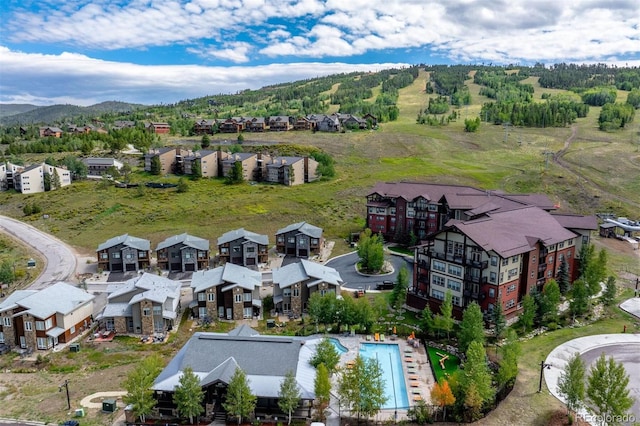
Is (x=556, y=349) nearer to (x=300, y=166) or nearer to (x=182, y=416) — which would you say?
(x=182, y=416)

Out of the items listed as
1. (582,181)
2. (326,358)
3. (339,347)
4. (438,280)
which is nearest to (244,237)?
(339,347)

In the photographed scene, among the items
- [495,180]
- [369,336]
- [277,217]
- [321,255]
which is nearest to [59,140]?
[277,217]

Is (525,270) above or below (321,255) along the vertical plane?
above

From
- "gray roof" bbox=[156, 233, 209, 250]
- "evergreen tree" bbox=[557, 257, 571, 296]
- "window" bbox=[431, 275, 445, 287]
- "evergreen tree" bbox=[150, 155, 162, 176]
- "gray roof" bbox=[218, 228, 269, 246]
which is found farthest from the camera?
"evergreen tree" bbox=[150, 155, 162, 176]

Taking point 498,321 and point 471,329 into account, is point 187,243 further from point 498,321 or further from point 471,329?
point 498,321

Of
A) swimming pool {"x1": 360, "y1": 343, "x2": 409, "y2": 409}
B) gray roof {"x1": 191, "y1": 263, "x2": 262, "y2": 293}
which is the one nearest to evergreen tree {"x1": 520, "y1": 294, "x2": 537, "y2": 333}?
swimming pool {"x1": 360, "y1": 343, "x2": 409, "y2": 409}

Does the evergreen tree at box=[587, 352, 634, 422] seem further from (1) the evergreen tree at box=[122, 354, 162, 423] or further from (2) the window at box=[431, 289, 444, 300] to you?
(1) the evergreen tree at box=[122, 354, 162, 423]

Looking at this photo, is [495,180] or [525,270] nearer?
[525,270]
